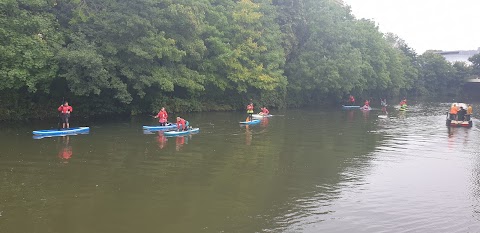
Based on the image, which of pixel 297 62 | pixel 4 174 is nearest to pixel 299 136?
pixel 4 174

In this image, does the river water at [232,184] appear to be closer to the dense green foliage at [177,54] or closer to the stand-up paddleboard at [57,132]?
the stand-up paddleboard at [57,132]

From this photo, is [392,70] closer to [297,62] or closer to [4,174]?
[297,62]

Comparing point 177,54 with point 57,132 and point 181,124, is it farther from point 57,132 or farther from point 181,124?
point 57,132

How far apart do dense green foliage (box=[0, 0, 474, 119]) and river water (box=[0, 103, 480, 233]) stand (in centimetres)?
475

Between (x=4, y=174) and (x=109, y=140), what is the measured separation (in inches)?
287

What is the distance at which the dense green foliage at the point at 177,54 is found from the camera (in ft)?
79.1

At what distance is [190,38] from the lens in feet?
104

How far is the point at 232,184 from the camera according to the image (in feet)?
40.2

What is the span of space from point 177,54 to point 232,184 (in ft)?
Result: 62.0

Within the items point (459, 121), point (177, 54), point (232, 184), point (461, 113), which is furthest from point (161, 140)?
point (461, 113)

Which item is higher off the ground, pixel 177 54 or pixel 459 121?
pixel 177 54

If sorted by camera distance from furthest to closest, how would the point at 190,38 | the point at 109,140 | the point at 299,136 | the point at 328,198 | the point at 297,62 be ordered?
the point at 297,62 → the point at 190,38 → the point at 299,136 → the point at 109,140 → the point at 328,198

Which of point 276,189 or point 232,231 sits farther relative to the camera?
point 276,189

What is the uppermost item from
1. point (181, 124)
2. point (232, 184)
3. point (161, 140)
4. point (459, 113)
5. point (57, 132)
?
point (459, 113)
